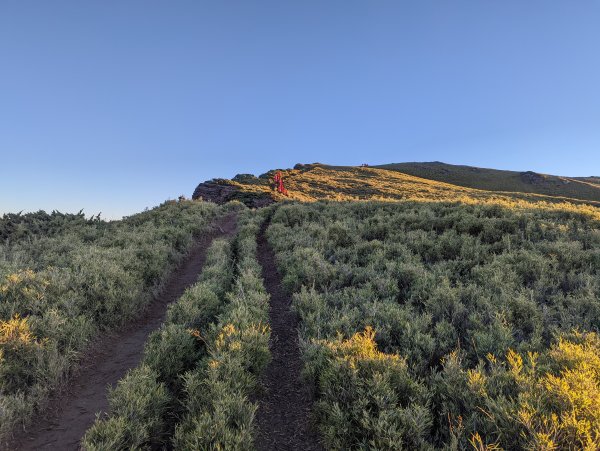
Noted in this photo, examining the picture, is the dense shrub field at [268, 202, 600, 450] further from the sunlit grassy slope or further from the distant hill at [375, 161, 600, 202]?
the distant hill at [375, 161, 600, 202]

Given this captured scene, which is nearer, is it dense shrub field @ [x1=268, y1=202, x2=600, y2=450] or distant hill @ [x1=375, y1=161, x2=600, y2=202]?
dense shrub field @ [x1=268, y1=202, x2=600, y2=450]

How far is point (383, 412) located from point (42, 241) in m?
17.6

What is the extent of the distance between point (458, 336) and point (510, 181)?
310ft

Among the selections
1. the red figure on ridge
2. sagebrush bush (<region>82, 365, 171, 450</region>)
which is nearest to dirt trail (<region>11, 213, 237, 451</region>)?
sagebrush bush (<region>82, 365, 171, 450</region>)

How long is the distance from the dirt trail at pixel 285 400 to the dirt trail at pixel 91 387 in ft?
8.85

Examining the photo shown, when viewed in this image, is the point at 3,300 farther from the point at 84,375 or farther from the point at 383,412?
the point at 383,412

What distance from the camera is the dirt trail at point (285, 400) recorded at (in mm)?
4824

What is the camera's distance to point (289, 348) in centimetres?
731

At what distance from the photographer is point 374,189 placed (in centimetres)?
5000

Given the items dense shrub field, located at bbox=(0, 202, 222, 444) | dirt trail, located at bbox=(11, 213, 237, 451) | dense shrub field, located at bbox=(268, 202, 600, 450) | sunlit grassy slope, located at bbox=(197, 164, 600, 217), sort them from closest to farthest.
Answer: dense shrub field, located at bbox=(268, 202, 600, 450)
dirt trail, located at bbox=(11, 213, 237, 451)
dense shrub field, located at bbox=(0, 202, 222, 444)
sunlit grassy slope, located at bbox=(197, 164, 600, 217)

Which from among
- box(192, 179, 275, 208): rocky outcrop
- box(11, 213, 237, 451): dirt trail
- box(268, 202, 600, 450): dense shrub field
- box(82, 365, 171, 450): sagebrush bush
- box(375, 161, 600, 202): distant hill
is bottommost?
box(11, 213, 237, 451): dirt trail

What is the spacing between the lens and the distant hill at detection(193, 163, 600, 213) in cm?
3681

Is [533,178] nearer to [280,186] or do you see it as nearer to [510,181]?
[510,181]

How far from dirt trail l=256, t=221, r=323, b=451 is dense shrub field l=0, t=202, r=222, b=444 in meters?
3.60
